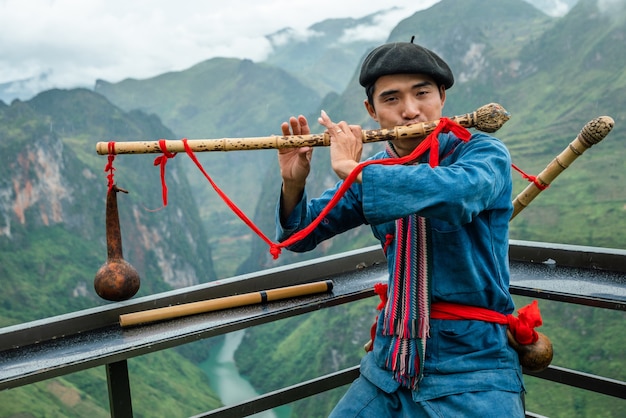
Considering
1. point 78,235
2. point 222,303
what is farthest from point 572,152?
point 78,235

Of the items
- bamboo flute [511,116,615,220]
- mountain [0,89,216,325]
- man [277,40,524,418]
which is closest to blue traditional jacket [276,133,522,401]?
man [277,40,524,418]

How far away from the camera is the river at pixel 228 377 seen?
173ft

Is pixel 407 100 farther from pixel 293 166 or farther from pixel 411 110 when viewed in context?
pixel 293 166

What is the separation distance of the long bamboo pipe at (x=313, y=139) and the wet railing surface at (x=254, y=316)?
2.17ft

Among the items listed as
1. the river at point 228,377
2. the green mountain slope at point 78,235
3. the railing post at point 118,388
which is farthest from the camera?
the river at point 228,377

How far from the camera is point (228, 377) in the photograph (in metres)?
57.4

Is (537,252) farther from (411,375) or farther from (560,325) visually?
(560,325)

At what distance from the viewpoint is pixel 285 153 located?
2.32 m

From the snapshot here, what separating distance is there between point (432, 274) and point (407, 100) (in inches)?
21.6

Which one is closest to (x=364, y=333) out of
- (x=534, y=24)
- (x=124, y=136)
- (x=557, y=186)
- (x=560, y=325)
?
(x=560, y=325)

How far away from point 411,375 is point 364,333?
49.7 meters

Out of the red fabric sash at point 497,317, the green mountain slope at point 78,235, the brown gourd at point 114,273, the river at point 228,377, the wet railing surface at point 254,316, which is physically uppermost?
the green mountain slope at point 78,235

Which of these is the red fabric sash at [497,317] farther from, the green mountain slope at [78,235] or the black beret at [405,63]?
the green mountain slope at [78,235]

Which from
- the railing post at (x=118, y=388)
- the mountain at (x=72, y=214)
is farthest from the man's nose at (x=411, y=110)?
the mountain at (x=72, y=214)
